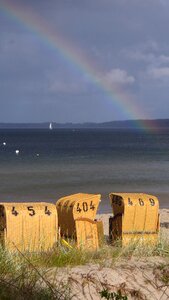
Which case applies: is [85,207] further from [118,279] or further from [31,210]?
[118,279]

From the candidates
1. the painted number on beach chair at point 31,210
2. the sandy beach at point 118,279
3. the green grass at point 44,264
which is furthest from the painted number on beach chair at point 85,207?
the sandy beach at point 118,279

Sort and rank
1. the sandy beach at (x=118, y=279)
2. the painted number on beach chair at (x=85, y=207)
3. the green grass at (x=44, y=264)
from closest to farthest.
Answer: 1. the green grass at (x=44, y=264)
2. the sandy beach at (x=118, y=279)
3. the painted number on beach chair at (x=85, y=207)

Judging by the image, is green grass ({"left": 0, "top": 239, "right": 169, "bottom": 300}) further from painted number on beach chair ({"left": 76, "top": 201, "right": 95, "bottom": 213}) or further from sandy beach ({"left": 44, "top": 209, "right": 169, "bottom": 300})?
painted number on beach chair ({"left": 76, "top": 201, "right": 95, "bottom": 213})

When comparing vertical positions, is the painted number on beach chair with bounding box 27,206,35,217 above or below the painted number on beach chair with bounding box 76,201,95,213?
above

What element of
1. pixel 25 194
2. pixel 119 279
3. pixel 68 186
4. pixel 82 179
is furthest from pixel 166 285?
pixel 82 179

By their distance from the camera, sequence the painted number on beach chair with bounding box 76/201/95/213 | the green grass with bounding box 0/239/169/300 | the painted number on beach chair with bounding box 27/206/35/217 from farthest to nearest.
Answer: the painted number on beach chair with bounding box 76/201/95/213
the painted number on beach chair with bounding box 27/206/35/217
the green grass with bounding box 0/239/169/300

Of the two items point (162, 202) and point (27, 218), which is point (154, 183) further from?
point (27, 218)

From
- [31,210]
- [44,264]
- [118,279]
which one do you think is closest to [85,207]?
[31,210]

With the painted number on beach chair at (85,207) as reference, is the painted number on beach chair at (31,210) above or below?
above

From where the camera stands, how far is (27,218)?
327 inches

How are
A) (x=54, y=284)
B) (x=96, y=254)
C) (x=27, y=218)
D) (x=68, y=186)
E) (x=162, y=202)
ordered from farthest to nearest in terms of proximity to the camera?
(x=68, y=186), (x=162, y=202), (x=27, y=218), (x=96, y=254), (x=54, y=284)

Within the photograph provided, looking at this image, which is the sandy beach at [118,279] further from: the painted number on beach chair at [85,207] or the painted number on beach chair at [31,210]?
the painted number on beach chair at [85,207]

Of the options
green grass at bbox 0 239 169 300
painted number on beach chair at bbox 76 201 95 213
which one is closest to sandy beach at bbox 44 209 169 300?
green grass at bbox 0 239 169 300

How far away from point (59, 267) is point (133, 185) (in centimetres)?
2582
